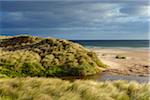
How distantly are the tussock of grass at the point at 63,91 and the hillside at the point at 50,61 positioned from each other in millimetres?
9762

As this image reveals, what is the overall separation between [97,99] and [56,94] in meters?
0.88

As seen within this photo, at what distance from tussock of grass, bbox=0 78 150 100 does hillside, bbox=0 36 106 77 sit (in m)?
9.76

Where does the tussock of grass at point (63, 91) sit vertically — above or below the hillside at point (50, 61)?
above

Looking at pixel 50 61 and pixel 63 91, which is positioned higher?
pixel 63 91

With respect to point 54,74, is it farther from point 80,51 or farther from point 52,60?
point 80,51

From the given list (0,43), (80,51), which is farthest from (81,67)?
(0,43)

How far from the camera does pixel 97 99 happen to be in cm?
837

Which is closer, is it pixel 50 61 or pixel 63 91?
pixel 63 91

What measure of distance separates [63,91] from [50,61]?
14.2 metres

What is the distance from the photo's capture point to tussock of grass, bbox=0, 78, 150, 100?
793 cm

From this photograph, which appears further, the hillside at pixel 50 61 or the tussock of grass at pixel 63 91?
the hillside at pixel 50 61

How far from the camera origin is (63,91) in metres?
8.48

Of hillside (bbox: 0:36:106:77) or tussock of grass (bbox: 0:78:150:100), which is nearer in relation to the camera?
tussock of grass (bbox: 0:78:150:100)

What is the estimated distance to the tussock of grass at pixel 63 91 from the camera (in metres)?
7.93
